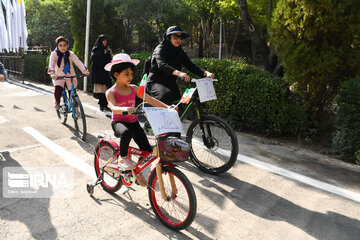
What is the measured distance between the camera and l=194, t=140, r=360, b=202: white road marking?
13.1ft

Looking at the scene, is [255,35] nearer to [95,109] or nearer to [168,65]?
[95,109]

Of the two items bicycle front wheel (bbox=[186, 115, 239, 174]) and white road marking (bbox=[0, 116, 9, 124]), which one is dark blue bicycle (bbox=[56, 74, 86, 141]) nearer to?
white road marking (bbox=[0, 116, 9, 124])

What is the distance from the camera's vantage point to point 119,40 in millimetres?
14211

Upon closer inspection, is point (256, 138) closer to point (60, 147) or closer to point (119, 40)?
point (60, 147)

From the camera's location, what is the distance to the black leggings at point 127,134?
337cm

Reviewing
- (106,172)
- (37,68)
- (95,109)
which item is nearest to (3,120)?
(95,109)

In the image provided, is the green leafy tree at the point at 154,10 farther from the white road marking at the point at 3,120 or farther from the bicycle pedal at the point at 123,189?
the bicycle pedal at the point at 123,189

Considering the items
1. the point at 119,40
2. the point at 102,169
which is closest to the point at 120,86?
the point at 102,169

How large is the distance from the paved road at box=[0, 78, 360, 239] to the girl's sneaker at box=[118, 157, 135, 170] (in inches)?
21.7

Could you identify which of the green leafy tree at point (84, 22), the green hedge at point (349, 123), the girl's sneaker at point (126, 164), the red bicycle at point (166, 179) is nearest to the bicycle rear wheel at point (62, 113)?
the red bicycle at point (166, 179)

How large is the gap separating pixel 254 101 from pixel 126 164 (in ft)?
12.2

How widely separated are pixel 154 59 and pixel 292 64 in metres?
2.70

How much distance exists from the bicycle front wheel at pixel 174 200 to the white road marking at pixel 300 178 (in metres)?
1.52

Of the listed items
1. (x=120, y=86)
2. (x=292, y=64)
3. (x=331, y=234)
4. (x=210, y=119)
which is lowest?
(x=331, y=234)
